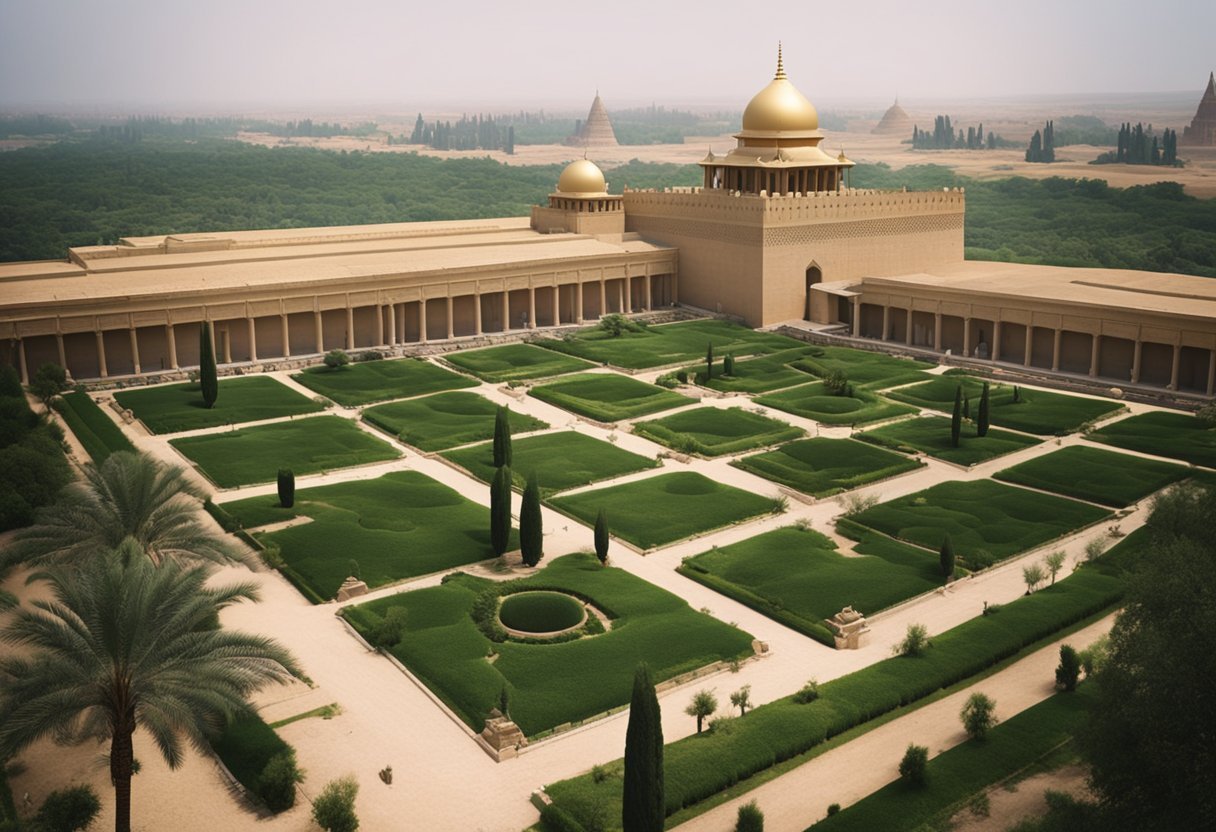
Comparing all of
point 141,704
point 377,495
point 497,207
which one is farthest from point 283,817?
point 497,207

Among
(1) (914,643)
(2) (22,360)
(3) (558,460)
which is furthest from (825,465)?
(2) (22,360)

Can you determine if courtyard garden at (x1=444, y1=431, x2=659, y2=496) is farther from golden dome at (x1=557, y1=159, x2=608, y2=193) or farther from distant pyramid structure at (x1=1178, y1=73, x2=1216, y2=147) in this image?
distant pyramid structure at (x1=1178, y1=73, x2=1216, y2=147)

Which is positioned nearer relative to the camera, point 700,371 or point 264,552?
point 264,552

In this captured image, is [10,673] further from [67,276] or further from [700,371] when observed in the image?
[67,276]

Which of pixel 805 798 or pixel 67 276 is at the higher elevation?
pixel 67 276

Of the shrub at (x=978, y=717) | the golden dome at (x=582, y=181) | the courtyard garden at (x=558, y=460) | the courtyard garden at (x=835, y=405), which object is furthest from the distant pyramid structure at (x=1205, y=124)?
the shrub at (x=978, y=717)

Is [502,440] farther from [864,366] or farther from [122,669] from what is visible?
[864,366]

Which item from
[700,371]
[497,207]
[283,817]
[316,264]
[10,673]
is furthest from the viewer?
[497,207]

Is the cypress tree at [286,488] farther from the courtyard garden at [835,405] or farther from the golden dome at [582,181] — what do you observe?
the golden dome at [582,181]
